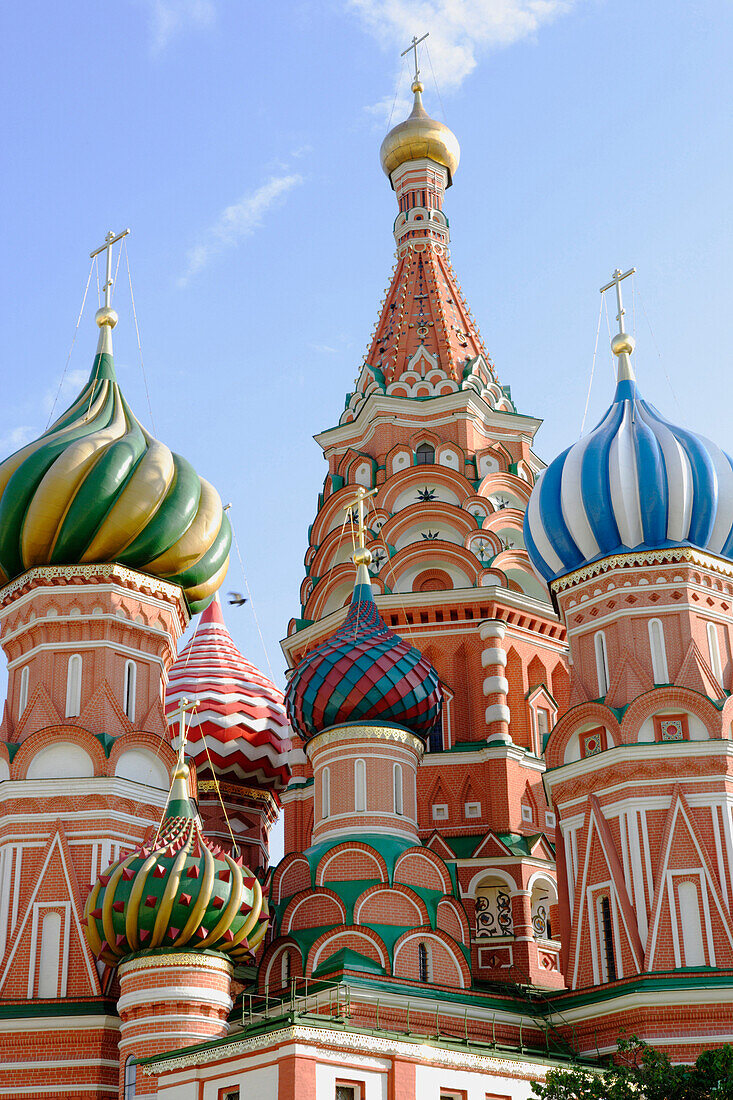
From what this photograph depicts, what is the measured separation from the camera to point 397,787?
19422 mm

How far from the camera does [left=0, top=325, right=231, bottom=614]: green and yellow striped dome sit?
20.6 m

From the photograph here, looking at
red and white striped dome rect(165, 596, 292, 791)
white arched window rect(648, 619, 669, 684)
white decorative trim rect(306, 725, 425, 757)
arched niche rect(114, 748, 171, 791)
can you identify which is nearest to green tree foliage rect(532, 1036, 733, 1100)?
white arched window rect(648, 619, 669, 684)

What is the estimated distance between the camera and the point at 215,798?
80.9ft

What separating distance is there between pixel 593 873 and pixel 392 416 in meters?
8.74

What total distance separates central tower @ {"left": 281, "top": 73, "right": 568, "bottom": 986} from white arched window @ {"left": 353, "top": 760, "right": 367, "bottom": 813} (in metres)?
0.08

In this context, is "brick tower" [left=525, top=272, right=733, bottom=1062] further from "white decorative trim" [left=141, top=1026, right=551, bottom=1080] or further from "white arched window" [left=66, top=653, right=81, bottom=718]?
"white arched window" [left=66, top=653, right=81, bottom=718]

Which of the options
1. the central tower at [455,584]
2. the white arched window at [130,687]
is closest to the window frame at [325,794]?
the central tower at [455,584]

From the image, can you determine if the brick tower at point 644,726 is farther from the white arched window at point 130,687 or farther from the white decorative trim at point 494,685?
the white arched window at point 130,687

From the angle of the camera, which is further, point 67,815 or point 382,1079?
point 67,815

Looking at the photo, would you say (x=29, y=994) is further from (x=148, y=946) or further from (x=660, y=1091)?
(x=660, y=1091)

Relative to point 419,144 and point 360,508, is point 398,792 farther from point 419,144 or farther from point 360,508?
point 419,144

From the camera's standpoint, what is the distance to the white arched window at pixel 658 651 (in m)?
19.4

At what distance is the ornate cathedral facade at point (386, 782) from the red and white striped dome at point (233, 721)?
6 cm

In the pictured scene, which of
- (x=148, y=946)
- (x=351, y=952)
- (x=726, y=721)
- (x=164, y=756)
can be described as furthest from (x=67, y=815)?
(x=726, y=721)
